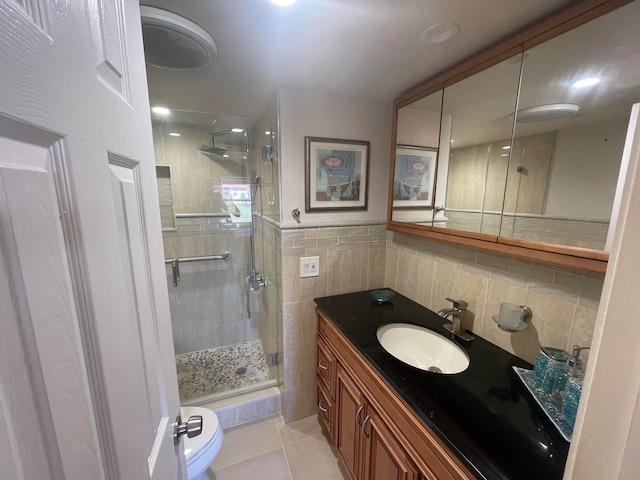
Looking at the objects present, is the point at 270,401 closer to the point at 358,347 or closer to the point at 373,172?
the point at 358,347

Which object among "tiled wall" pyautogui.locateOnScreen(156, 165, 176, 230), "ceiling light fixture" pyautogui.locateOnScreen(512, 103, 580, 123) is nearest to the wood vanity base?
"ceiling light fixture" pyautogui.locateOnScreen(512, 103, 580, 123)

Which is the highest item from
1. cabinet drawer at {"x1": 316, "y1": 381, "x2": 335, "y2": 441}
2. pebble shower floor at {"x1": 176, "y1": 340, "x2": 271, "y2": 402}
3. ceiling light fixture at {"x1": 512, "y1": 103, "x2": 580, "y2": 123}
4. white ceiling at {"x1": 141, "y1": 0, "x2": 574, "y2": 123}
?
white ceiling at {"x1": 141, "y1": 0, "x2": 574, "y2": 123}

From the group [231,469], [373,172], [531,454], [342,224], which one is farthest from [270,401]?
[373,172]

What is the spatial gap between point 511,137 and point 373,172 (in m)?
0.80

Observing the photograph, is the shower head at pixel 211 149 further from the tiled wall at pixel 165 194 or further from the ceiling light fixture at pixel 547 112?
the ceiling light fixture at pixel 547 112

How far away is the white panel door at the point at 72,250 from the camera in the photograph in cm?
24

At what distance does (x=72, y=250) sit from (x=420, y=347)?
55.6 inches

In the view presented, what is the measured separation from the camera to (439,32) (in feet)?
3.01

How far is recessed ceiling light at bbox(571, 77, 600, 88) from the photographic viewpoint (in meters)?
0.76

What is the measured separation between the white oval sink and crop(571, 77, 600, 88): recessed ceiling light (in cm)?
105

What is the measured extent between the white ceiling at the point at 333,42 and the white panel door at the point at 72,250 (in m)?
0.45

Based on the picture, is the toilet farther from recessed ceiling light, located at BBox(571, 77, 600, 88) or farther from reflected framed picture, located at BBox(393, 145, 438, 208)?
recessed ceiling light, located at BBox(571, 77, 600, 88)

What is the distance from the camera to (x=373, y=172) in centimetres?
167

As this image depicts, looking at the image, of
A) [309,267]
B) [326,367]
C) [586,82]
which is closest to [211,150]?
[309,267]
